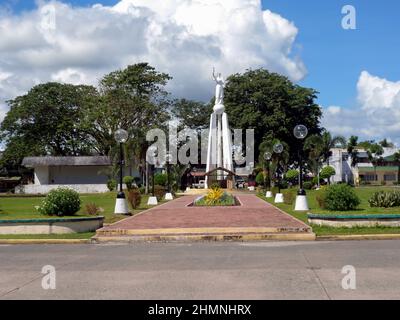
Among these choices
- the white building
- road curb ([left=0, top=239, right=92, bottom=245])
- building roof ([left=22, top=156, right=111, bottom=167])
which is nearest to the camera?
road curb ([left=0, top=239, right=92, bottom=245])

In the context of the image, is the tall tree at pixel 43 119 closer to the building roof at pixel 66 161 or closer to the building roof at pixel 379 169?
the building roof at pixel 66 161

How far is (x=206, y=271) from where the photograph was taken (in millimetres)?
9703

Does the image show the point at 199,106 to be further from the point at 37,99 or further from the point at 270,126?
the point at 37,99

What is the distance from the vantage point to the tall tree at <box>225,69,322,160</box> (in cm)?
6425

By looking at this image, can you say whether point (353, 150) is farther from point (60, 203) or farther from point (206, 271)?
point (206, 271)

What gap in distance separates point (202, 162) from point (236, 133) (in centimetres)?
1476

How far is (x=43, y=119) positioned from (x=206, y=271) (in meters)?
59.6

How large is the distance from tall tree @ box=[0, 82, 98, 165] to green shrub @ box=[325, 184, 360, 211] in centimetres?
4913

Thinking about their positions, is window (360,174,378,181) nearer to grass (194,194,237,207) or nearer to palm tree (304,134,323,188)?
palm tree (304,134,323,188)

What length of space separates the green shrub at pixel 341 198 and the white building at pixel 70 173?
139 ft

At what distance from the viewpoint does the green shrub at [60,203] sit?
59.5 ft
